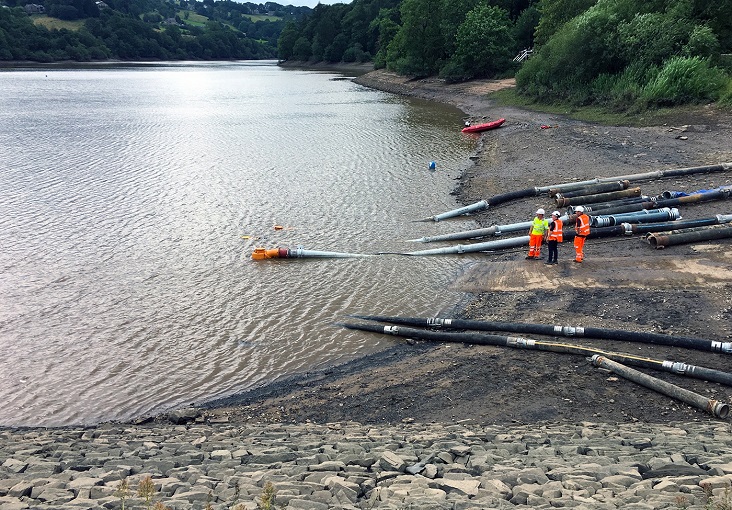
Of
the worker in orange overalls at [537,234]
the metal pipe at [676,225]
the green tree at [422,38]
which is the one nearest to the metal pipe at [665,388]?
the worker in orange overalls at [537,234]

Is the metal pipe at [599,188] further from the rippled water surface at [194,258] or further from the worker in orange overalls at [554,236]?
the worker in orange overalls at [554,236]

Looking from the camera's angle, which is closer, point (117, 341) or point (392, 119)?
point (117, 341)

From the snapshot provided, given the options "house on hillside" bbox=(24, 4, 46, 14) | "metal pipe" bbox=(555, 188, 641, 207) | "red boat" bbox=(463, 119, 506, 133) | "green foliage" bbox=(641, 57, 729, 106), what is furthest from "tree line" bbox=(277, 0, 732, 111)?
"house on hillside" bbox=(24, 4, 46, 14)

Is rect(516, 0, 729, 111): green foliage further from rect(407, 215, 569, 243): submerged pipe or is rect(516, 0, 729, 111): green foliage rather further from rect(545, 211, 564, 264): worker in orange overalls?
rect(545, 211, 564, 264): worker in orange overalls

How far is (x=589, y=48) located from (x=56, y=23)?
15000cm

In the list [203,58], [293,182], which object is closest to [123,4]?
[203,58]

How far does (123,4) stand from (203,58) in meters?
40.0

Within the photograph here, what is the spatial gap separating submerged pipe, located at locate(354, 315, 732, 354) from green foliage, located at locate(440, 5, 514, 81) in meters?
55.1

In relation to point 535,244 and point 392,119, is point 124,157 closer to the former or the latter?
point 392,119

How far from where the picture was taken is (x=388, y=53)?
86188 millimetres

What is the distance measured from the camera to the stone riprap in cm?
618

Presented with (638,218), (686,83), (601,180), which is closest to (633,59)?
(686,83)

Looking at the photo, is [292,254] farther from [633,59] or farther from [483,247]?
[633,59]

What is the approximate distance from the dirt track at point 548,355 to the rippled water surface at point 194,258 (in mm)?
1132
